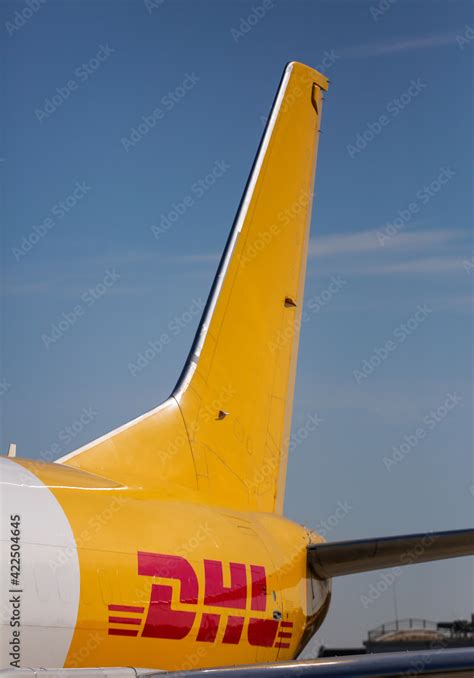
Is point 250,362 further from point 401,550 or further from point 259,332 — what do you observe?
point 401,550

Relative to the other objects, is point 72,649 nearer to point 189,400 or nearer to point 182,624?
point 182,624

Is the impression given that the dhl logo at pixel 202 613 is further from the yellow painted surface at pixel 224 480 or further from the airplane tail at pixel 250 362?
the airplane tail at pixel 250 362

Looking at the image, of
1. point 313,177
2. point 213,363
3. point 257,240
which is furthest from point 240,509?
point 313,177

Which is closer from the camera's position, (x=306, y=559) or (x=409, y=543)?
(x=409, y=543)

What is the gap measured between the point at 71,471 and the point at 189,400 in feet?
8.42

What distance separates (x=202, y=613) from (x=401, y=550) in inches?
79.9

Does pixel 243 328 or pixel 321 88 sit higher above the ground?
pixel 321 88

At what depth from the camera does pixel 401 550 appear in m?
10.3

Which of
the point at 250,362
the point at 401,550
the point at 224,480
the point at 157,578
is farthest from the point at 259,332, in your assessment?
the point at 157,578

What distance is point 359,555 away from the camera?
34.9ft

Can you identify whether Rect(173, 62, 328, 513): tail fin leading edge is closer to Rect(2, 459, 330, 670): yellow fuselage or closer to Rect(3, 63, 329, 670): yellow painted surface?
Rect(3, 63, 329, 670): yellow painted surface

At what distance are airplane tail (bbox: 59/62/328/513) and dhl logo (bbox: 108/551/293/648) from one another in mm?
1148

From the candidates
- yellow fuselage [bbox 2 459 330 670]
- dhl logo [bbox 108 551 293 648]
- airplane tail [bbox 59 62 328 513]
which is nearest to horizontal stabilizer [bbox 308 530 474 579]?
yellow fuselage [bbox 2 459 330 670]

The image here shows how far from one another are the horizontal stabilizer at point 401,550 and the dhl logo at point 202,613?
34.0 inches
